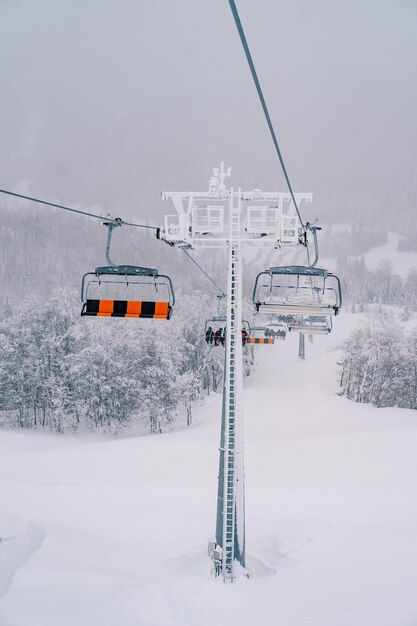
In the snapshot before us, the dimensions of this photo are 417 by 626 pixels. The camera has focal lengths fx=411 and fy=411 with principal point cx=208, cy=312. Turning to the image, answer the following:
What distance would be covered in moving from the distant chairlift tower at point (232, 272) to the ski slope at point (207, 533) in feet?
3.56

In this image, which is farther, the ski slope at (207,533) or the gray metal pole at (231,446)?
the gray metal pole at (231,446)

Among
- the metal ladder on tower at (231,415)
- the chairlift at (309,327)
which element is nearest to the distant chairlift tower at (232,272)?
the metal ladder on tower at (231,415)

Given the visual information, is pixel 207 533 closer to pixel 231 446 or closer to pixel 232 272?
pixel 231 446

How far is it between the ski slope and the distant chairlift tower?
1085 mm

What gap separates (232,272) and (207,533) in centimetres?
735

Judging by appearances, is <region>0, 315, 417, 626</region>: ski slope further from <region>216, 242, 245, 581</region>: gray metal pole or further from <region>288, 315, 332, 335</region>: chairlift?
<region>288, 315, 332, 335</region>: chairlift

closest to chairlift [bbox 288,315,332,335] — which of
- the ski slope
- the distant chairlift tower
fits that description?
the ski slope

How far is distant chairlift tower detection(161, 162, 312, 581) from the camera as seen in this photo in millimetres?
7871

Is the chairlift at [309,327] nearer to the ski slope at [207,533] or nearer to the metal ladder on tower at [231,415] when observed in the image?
the ski slope at [207,533]

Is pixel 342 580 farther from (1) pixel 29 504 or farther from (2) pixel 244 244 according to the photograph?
(1) pixel 29 504

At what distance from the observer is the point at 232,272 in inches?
319

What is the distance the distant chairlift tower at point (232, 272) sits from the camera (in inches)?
310

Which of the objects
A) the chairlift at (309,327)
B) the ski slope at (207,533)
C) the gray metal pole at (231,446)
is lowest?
the ski slope at (207,533)

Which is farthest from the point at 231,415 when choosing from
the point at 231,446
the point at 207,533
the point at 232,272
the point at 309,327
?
the point at 309,327
